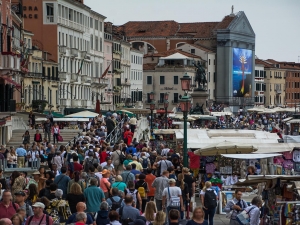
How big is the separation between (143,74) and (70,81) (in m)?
50.4

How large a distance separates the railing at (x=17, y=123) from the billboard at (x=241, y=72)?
326 ft

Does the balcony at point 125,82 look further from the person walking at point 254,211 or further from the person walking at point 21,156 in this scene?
the person walking at point 254,211

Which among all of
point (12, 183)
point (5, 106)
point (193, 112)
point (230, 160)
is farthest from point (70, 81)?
point (12, 183)

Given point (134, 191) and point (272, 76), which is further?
point (272, 76)

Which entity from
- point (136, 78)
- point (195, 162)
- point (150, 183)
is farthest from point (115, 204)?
point (136, 78)

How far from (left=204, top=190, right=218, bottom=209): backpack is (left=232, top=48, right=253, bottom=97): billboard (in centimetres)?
13017

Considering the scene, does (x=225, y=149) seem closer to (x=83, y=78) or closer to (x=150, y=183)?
(x=150, y=183)

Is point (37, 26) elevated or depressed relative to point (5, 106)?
elevated

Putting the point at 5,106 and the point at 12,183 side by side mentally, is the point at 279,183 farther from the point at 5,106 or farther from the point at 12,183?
the point at 5,106

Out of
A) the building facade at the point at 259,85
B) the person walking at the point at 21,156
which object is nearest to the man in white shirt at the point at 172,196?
the person walking at the point at 21,156

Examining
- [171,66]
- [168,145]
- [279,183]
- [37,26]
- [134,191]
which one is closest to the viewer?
[279,183]

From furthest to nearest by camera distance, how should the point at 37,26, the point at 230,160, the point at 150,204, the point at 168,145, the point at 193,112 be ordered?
the point at 37,26 → the point at 193,112 → the point at 168,145 → the point at 230,160 → the point at 150,204

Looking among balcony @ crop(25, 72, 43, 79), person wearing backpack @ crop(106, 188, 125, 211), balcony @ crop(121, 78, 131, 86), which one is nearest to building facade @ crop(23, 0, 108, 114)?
balcony @ crop(25, 72, 43, 79)

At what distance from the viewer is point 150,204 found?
17.7 m
